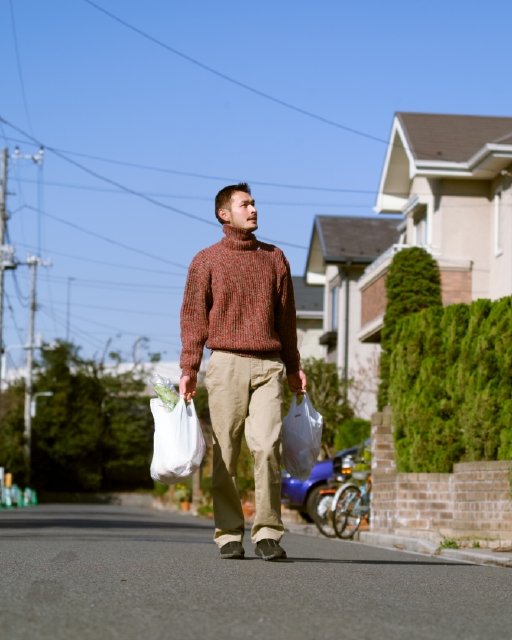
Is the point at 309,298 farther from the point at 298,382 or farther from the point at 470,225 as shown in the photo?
the point at 298,382

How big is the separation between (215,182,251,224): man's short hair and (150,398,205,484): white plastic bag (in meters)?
1.25

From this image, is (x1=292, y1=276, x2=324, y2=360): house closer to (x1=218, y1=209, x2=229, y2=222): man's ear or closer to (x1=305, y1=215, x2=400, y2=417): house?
(x1=305, y1=215, x2=400, y2=417): house

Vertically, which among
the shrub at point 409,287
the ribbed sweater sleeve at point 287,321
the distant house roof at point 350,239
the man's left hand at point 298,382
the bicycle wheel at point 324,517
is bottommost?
the bicycle wheel at point 324,517

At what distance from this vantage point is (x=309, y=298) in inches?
2303

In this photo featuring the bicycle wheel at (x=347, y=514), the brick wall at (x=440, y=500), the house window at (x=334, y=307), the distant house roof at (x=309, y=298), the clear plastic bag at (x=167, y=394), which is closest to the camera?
the clear plastic bag at (x=167, y=394)

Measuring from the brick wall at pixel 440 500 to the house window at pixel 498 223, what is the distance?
32.4 ft

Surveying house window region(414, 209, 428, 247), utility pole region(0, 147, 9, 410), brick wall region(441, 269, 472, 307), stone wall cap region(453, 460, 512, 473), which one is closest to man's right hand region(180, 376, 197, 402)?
stone wall cap region(453, 460, 512, 473)

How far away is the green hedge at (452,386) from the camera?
1323 centimetres

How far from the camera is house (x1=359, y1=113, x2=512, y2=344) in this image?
25922 mm

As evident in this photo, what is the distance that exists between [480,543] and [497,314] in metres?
2.59

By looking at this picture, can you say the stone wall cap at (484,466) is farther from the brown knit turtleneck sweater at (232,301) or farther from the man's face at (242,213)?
the man's face at (242,213)

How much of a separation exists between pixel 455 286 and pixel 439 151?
344 centimetres

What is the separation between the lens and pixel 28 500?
162 ft

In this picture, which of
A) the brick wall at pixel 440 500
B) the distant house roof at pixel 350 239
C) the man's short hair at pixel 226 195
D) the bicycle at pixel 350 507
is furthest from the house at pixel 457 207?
the man's short hair at pixel 226 195
